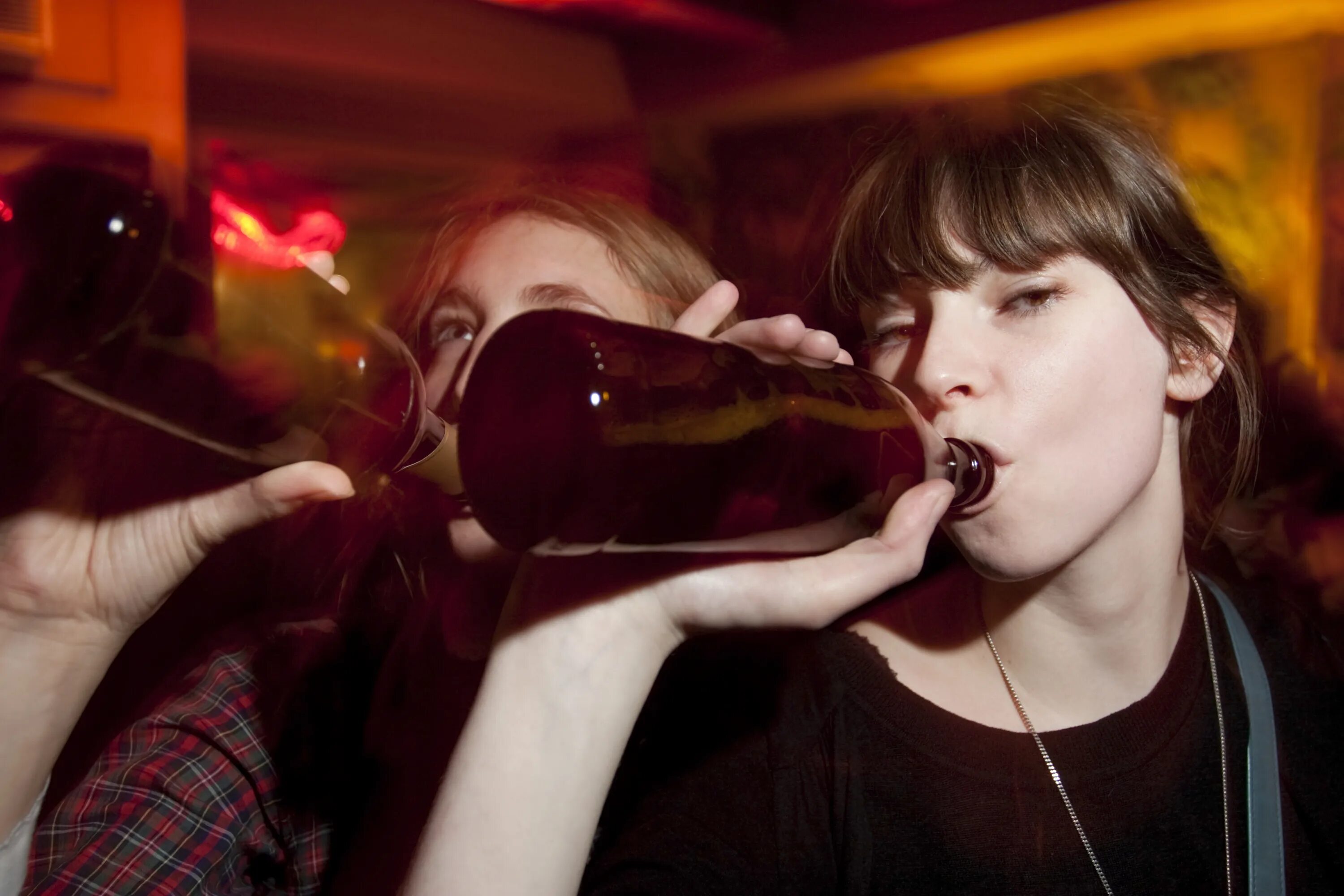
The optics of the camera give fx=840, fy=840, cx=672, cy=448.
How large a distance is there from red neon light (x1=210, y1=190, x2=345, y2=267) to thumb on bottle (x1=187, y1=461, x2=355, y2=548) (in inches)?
3.4

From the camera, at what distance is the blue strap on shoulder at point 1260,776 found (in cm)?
47

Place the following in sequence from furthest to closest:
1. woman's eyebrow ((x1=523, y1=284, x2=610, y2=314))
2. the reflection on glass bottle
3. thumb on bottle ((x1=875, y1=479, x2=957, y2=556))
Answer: woman's eyebrow ((x1=523, y1=284, x2=610, y2=314)) → thumb on bottle ((x1=875, y1=479, x2=957, y2=556)) → the reflection on glass bottle

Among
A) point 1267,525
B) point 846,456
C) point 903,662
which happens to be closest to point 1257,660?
point 1267,525

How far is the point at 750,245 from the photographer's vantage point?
551 mm

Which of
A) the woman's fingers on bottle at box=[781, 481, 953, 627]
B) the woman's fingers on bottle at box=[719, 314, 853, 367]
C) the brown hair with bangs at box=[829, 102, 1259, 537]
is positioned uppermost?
the brown hair with bangs at box=[829, 102, 1259, 537]

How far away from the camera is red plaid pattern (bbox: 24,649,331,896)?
17.5 inches

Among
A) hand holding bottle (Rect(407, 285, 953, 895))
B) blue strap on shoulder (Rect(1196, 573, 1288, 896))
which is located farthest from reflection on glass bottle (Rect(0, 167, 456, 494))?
blue strap on shoulder (Rect(1196, 573, 1288, 896))

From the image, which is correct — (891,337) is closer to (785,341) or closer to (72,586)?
(785,341)

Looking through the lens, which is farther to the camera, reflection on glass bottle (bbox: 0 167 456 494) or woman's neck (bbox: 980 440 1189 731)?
→ woman's neck (bbox: 980 440 1189 731)

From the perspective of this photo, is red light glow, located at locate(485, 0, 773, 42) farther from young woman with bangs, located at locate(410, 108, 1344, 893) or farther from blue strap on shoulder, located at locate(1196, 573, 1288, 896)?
blue strap on shoulder, located at locate(1196, 573, 1288, 896)

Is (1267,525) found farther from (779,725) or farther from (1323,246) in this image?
(779,725)

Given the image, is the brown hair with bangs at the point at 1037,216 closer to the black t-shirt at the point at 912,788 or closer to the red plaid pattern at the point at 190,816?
the black t-shirt at the point at 912,788

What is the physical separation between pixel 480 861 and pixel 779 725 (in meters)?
0.23

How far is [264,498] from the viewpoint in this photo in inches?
14.4
